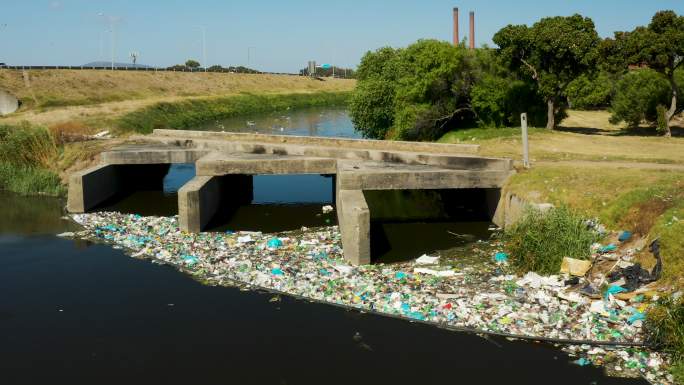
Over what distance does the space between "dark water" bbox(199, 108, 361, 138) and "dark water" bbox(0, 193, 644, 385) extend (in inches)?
1351

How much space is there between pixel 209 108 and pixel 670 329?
201 feet

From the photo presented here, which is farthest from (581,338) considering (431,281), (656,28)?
(656,28)

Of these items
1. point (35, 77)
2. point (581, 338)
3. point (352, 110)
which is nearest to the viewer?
point (581, 338)

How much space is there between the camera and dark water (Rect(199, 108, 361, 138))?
170 ft

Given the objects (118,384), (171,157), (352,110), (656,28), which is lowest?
(118,384)

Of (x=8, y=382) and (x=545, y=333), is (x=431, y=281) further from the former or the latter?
(x=8, y=382)

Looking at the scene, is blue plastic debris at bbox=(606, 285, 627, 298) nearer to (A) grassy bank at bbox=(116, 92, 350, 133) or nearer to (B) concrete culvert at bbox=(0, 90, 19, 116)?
(A) grassy bank at bbox=(116, 92, 350, 133)

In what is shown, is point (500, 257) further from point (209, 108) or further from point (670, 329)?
point (209, 108)

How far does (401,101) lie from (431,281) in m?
20.9

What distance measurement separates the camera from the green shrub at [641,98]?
34125mm

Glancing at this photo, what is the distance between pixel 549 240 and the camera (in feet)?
50.4

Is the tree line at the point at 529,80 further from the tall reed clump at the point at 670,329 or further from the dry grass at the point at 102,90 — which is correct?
the tall reed clump at the point at 670,329

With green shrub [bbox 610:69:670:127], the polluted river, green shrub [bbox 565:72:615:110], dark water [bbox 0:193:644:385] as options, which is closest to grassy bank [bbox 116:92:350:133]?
the polluted river

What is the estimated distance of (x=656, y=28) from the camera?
1144 inches
